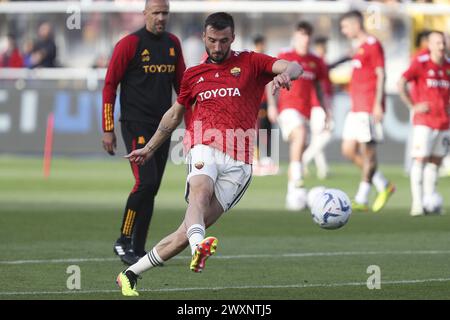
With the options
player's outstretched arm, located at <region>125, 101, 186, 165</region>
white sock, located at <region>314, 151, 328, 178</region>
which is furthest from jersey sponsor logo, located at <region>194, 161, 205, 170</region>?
white sock, located at <region>314, 151, 328, 178</region>

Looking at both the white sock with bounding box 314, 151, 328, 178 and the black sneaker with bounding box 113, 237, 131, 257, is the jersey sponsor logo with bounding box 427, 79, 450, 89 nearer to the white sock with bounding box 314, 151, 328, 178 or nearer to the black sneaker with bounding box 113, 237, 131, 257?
A: the black sneaker with bounding box 113, 237, 131, 257

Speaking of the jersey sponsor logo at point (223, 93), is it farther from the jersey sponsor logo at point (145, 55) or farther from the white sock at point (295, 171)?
the white sock at point (295, 171)

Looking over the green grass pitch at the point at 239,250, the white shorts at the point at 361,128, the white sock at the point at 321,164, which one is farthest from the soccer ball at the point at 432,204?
the white sock at the point at 321,164

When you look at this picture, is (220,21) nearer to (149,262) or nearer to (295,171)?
(149,262)

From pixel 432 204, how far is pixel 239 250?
5.17 metres

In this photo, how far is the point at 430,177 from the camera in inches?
715

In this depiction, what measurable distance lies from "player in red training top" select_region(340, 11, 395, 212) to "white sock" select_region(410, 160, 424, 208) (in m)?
0.66

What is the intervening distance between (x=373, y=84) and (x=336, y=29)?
15989 millimetres

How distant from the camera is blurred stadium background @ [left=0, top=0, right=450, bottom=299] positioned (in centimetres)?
1127

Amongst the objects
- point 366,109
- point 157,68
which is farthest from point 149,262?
point 366,109

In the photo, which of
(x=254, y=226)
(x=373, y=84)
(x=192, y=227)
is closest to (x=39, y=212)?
(x=254, y=226)

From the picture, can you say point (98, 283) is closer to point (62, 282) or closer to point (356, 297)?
point (62, 282)

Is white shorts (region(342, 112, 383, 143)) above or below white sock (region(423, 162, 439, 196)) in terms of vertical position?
above

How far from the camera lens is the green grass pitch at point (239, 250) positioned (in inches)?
417
